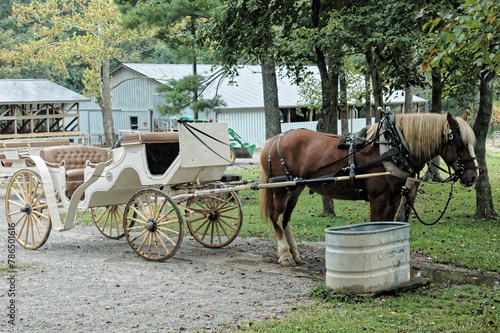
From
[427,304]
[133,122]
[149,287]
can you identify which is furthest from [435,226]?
[133,122]

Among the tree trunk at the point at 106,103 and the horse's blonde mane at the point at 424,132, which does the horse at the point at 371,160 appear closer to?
the horse's blonde mane at the point at 424,132

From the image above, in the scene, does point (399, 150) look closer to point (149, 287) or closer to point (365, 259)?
point (365, 259)

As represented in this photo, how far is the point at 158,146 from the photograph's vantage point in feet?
Result: 28.5

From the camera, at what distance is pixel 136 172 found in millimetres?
8812

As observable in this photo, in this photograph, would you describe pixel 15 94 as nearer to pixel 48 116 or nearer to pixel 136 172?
pixel 48 116

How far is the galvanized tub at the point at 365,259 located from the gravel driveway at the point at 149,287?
1.77ft

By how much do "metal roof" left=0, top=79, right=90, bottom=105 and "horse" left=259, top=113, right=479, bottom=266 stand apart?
26.0 meters

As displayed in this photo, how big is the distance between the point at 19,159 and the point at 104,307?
5081 mm

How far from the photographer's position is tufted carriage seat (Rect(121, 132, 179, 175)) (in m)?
8.42

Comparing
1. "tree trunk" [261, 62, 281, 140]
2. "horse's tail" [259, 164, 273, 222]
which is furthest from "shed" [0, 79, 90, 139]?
"horse's tail" [259, 164, 273, 222]

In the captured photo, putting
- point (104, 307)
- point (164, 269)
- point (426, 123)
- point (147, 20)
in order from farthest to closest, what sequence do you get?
point (147, 20) → point (164, 269) → point (426, 123) → point (104, 307)

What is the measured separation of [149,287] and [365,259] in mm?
2690

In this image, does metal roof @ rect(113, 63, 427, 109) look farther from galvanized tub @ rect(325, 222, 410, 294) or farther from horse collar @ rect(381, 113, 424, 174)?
galvanized tub @ rect(325, 222, 410, 294)

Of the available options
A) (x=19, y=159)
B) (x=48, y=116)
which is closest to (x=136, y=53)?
(x=48, y=116)
